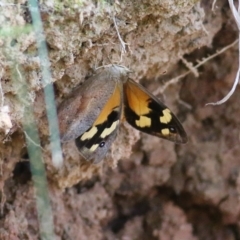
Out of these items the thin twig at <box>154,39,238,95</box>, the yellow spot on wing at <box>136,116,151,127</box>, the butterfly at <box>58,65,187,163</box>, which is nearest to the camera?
the butterfly at <box>58,65,187,163</box>

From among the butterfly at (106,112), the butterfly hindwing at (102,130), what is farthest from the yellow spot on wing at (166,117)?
the butterfly hindwing at (102,130)

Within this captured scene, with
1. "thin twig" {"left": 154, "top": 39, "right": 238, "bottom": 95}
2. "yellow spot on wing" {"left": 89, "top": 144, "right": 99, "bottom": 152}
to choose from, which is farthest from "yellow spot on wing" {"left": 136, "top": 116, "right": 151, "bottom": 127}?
"thin twig" {"left": 154, "top": 39, "right": 238, "bottom": 95}

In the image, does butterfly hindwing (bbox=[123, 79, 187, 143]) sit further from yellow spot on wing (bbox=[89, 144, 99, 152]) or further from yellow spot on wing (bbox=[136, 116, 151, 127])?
yellow spot on wing (bbox=[89, 144, 99, 152])

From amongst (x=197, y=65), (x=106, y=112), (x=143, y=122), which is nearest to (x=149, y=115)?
(x=143, y=122)

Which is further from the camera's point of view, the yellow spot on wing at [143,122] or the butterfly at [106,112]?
the yellow spot on wing at [143,122]

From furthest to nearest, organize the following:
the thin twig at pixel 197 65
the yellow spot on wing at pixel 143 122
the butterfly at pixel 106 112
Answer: the thin twig at pixel 197 65 < the yellow spot on wing at pixel 143 122 < the butterfly at pixel 106 112

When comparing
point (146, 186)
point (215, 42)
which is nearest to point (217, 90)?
point (215, 42)

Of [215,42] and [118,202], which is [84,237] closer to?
[118,202]

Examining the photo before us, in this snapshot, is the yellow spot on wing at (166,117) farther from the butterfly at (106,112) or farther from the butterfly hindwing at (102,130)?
the butterfly hindwing at (102,130)

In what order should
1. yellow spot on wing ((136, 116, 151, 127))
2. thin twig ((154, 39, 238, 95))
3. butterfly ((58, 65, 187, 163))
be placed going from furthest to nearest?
thin twig ((154, 39, 238, 95)) < yellow spot on wing ((136, 116, 151, 127)) < butterfly ((58, 65, 187, 163))

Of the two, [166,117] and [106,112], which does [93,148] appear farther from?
[166,117]
